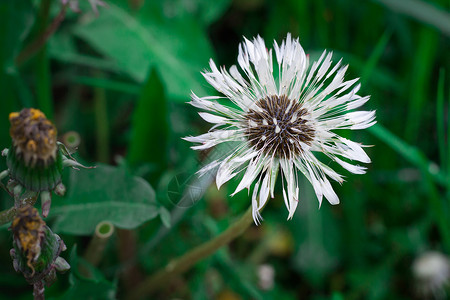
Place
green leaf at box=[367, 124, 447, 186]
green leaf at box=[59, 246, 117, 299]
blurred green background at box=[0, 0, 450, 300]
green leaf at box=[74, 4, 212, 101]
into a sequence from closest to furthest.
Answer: green leaf at box=[59, 246, 117, 299], green leaf at box=[367, 124, 447, 186], blurred green background at box=[0, 0, 450, 300], green leaf at box=[74, 4, 212, 101]

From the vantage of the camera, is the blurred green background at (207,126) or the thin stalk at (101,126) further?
the thin stalk at (101,126)

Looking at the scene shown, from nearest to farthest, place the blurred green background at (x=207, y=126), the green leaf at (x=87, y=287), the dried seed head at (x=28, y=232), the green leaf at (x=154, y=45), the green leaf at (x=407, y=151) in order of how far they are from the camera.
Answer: the dried seed head at (x=28, y=232), the green leaf at (x=87, y=287), the green leaf at (x=407, y=151), the blurred green background at (x=207, y=126), the green leaf at (x=154, y=45)

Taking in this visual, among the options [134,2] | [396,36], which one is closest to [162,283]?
[134,2]

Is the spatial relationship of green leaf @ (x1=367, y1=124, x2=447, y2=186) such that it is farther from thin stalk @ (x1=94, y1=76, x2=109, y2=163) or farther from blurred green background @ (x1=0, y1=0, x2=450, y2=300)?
thin stalk @ (x1=94, y1=76, x2=109, y2=163)

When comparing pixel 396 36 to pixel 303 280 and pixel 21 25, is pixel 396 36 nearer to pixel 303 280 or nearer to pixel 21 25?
pixel 303 280

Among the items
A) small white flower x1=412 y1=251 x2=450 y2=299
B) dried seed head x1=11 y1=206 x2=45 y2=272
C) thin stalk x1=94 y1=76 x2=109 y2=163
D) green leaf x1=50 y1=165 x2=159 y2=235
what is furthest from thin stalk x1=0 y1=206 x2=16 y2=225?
small white flower x1=412 y1=251 x2=450 y2=299

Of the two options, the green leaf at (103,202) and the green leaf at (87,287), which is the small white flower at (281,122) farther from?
the green leaf at (87,287)

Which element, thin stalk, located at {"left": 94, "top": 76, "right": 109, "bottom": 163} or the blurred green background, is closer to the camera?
the blurred green background

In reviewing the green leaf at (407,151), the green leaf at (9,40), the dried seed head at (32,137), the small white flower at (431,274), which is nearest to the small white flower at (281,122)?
the dried seed head at (32,137)

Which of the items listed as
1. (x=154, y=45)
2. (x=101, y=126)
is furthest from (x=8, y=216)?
(x=154, y=45)
